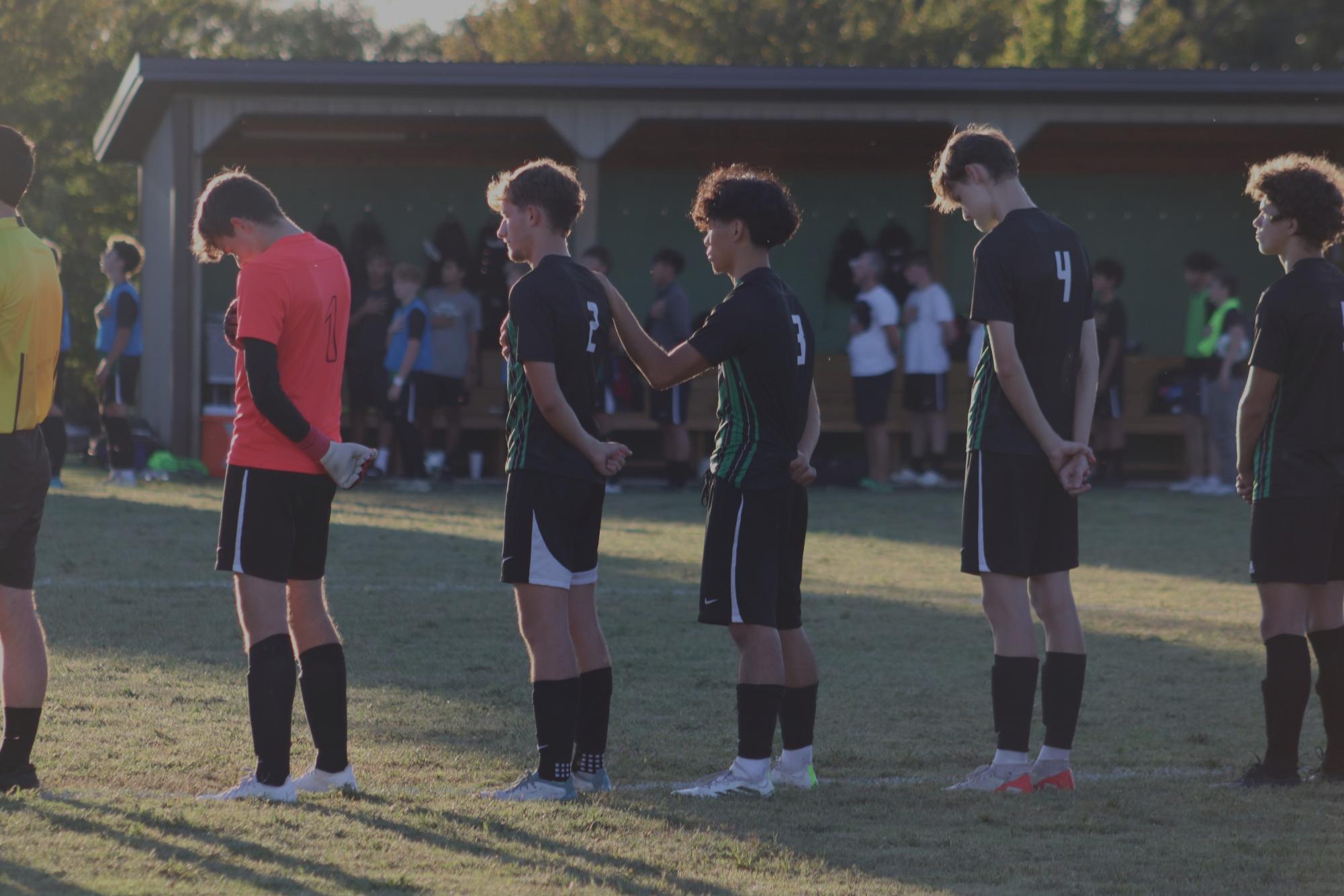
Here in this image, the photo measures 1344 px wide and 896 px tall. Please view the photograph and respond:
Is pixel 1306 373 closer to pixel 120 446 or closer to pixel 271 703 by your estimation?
pixel 271 703

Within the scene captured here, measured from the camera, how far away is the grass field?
393 cm

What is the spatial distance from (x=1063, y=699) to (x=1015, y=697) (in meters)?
0.14

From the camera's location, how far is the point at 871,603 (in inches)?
346

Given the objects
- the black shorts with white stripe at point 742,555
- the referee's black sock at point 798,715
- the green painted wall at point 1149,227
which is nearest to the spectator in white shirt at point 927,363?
the green painted wall at point 1149,227

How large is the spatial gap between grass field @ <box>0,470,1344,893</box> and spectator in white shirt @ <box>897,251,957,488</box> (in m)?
5.73

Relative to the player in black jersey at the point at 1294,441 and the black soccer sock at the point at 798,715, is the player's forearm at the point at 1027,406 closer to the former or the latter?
the player in black jersey at the point at 1294,441

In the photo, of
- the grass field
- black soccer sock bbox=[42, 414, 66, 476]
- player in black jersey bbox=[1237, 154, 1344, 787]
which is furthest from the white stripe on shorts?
black soccer sock bbox=[42, 414, 66, 476]

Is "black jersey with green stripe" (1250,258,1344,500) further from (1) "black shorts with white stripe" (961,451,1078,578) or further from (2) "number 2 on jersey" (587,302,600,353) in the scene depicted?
(2) "number 2 on jersey" (587,302,600,353)

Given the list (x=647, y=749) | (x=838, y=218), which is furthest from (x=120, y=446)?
(x=647, y=749)

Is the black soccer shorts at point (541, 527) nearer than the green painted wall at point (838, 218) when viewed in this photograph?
Yes

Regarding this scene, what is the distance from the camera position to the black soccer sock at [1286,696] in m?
5.01

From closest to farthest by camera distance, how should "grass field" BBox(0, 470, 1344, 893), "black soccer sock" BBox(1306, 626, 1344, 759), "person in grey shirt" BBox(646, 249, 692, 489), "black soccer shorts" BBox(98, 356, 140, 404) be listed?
1. "grass field" BBox(0, 470, 1344, 893)
2. "black soccer sock" BBox(1306, 626, 1344, 759)
3. "black soccer shorts" BBox(98, 356, 140, 404)
4. "person in grey shirt" BBox(646, 249, 692, 489)

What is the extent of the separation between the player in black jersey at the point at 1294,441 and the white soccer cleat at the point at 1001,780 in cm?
69

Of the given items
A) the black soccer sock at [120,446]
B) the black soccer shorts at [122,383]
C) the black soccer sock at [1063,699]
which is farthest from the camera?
the black soccer sock at [120,446]
